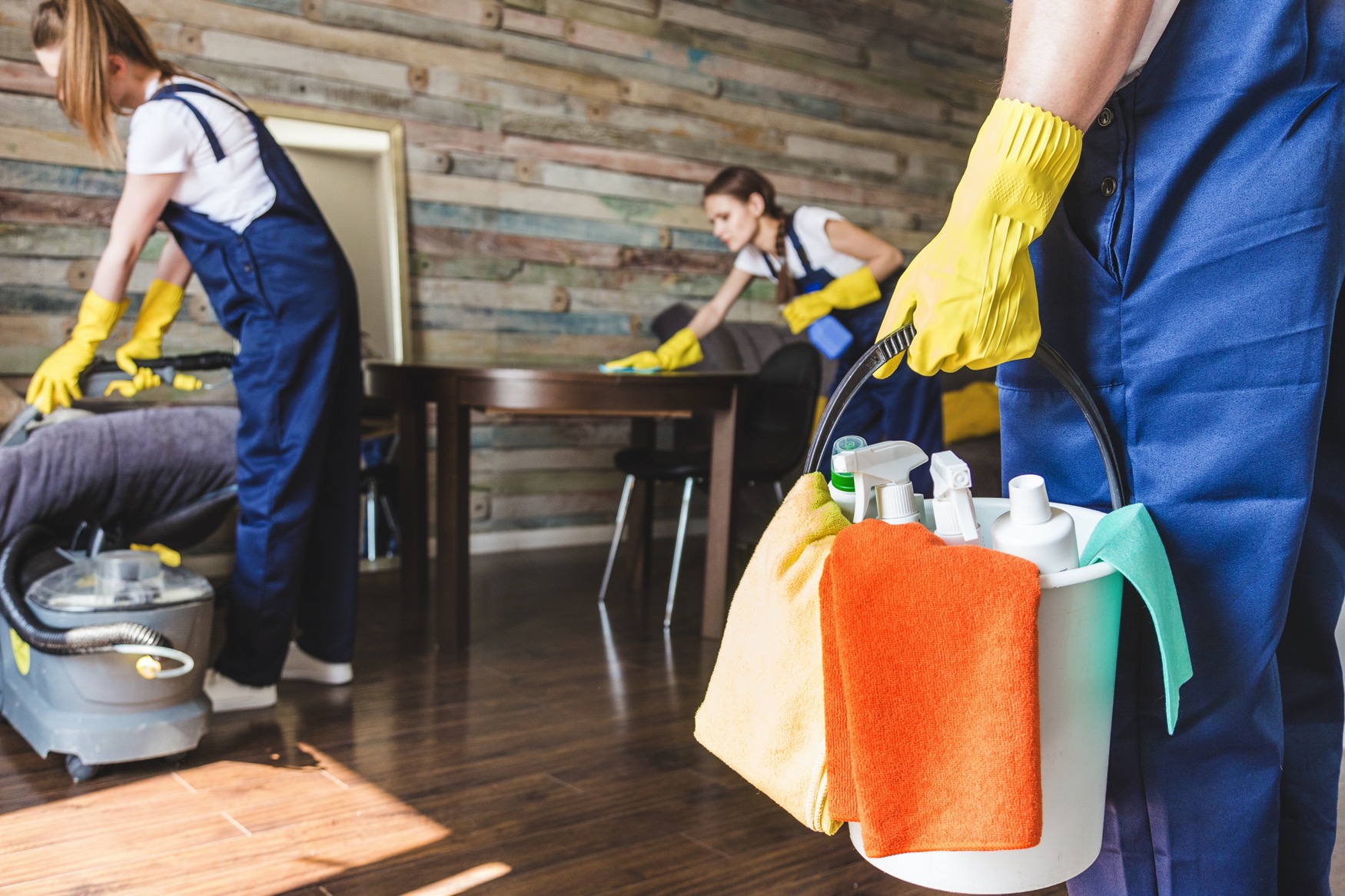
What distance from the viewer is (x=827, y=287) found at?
2996 mm

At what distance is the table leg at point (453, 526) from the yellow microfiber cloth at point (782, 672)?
74.2 inches

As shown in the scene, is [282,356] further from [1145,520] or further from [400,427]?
[1145,520]

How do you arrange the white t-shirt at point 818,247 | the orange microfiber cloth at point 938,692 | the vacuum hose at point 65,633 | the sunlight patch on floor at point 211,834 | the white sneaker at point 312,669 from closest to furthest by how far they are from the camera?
the orange microfiber cloth at point 938,692 → the sunlight patch on floor at point 211,834 → the vacuum hose at point 65,633 → the white sneaker at point 312,669 → the white t-shirt at point 818,247

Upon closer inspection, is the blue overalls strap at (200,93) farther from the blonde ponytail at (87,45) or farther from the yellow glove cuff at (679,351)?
the yellow glove cuff at (679,351)

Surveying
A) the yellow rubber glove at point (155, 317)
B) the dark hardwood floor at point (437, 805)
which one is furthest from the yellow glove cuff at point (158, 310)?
the dark hardwood floor at point (437, 805)

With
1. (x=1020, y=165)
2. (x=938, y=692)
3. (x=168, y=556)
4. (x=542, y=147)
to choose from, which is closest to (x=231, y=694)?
(x=168, y=556)

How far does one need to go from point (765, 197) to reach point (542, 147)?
1396 millimetres

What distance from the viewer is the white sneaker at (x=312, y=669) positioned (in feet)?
7.66

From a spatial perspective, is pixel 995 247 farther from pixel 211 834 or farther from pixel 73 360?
pixel 73 360

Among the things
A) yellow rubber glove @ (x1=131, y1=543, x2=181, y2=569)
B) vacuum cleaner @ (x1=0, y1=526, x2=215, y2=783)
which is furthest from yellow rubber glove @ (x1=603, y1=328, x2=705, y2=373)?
vacuum cleaner @ (x1=0, y1=526, x2=215, y2=783)

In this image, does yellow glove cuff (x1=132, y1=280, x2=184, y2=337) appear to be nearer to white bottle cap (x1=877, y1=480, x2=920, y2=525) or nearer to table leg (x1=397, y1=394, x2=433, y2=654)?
table leg (x1=397, y1=394, x2=433, y2=654)

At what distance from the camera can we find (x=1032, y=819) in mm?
697

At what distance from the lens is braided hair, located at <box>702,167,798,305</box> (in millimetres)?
3146

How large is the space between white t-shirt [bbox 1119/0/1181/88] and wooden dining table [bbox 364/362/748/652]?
5.97 feet
